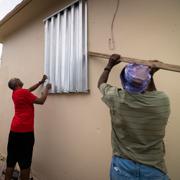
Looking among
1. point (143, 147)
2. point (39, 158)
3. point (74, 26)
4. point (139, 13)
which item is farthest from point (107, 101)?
point (39, 158)

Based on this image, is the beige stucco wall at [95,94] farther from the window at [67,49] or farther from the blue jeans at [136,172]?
the blue jeans at [136,172]

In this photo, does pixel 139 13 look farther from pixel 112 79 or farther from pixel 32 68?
pixel 32 68

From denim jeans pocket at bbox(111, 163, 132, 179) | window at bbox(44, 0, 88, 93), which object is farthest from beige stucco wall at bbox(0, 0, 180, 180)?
denim jeans pocket at bbox(111, 163, 132, 179)

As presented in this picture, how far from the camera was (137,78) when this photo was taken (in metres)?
1.81

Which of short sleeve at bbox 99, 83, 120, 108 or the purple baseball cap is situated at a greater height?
the purple baseball cap

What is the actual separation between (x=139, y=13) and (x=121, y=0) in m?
0.31

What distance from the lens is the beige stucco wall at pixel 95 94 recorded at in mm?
2104

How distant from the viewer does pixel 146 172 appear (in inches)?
71.5

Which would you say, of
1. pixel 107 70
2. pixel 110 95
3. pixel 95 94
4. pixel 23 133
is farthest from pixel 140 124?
pixel 23 133

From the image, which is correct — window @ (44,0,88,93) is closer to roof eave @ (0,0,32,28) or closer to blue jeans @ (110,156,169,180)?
roof eave @ (0,0,32,28)

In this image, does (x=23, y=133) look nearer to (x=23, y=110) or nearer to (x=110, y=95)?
(x=23, y=110)

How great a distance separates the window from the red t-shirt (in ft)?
1.22

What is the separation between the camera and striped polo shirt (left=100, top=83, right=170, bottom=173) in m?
1.80

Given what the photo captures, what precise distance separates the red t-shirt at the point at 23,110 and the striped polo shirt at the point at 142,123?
171 centimetres
